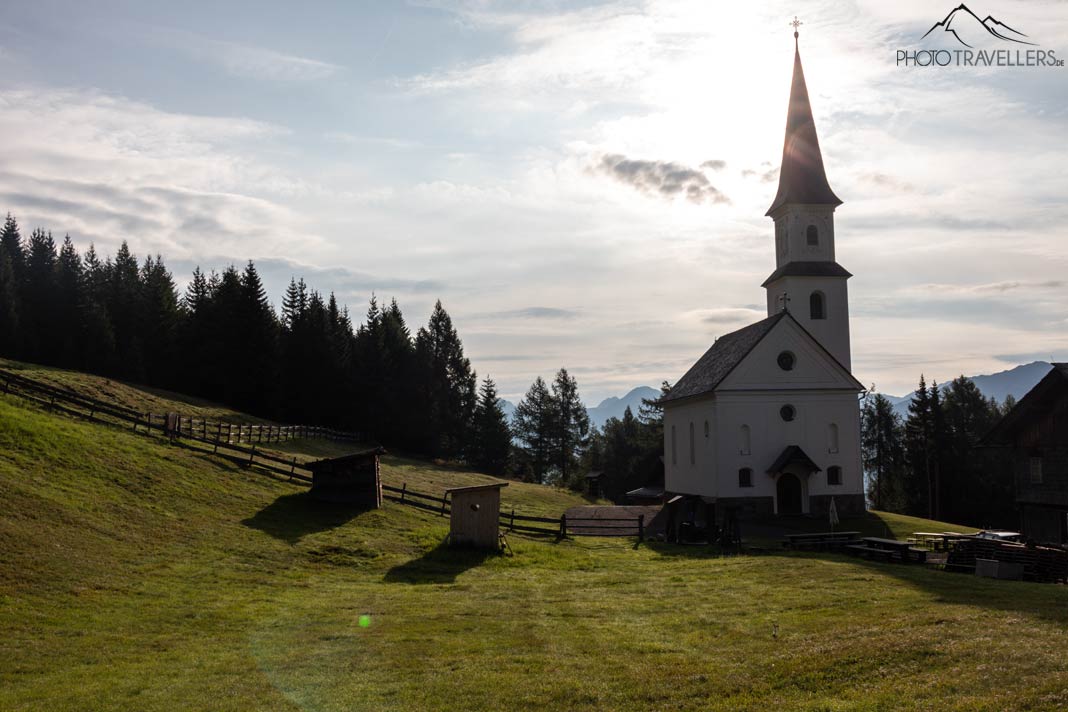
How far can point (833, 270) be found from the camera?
50.8m

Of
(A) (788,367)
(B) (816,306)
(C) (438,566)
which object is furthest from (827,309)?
(C) (438,566)

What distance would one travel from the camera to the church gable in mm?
45094

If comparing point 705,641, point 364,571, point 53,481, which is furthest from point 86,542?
point 705,641

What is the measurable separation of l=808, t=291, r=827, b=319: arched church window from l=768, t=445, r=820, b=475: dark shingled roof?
34.3 ft

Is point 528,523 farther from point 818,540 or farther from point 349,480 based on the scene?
point 818,540

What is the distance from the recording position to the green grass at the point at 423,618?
39.7 feet

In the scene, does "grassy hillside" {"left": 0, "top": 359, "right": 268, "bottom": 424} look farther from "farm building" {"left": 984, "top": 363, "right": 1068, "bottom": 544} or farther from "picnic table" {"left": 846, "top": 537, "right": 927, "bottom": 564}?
"farm building" {"left": 984, "top": 363, "right": 1068, "bottom": 544}

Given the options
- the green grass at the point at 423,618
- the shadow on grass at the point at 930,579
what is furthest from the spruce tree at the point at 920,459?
the green grass at the point at 423,618

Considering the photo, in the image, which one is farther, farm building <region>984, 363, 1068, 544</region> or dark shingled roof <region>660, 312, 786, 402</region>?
dark shingled roof <region>660, 312, 786, 402</region>

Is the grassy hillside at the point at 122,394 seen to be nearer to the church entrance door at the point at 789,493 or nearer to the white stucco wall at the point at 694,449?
the white stucco wall at the point at 694,449

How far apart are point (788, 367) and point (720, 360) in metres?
4.92

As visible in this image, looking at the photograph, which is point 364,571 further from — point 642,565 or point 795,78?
point 795,78

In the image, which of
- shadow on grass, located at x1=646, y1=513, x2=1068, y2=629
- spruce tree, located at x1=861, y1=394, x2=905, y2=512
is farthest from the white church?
spruce tree, located at x1=861, y1=394, x2=905, y2=512

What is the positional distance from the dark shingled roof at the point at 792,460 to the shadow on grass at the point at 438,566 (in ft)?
68.8
